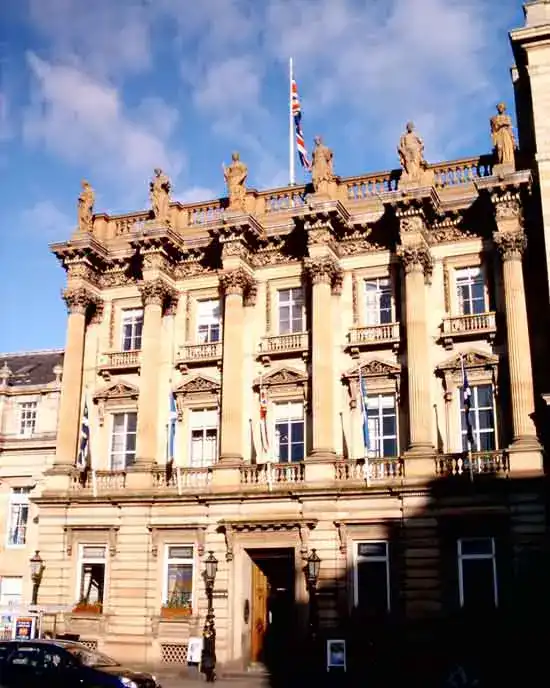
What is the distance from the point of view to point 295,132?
41.9 m

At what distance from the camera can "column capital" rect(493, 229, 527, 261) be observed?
108ft

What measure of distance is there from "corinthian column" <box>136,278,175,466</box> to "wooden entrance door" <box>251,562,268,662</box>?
6030 mm

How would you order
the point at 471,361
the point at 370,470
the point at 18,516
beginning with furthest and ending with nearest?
the point at 18,516, the point at 471,361, the point at 370,470

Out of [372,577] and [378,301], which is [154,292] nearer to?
[378,301]

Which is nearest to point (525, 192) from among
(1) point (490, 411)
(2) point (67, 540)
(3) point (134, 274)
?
(1) point (490, 411)

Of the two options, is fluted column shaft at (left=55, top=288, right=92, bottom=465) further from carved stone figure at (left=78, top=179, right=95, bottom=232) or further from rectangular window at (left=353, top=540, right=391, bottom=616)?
rectangular window at (left=353, top=540, right=391, bottom=616)

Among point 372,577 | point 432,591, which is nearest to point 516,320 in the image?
point 432,591

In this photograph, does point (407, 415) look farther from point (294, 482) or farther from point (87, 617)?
point (87, 617)

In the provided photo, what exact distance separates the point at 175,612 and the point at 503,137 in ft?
70.0

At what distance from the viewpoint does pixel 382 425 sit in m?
34.2

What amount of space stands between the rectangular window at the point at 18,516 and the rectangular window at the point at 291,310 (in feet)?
50.3

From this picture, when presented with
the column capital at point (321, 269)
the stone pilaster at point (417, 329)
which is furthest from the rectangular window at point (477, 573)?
the column capital at point (321, 269)

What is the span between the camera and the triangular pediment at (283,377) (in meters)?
35.3

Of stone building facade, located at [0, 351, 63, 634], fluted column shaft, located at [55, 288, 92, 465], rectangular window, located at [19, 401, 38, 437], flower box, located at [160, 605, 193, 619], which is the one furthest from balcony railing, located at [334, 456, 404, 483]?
rectangular window, located at [19, 401, 38, 437]
